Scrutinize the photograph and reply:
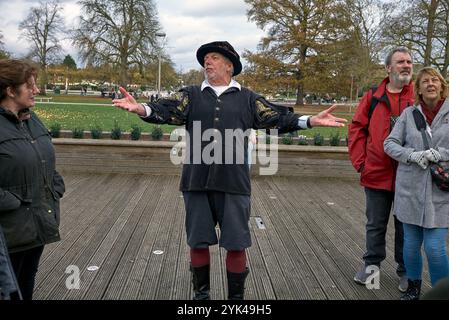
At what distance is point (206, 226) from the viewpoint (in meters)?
2.79

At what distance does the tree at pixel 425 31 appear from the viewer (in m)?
20.7

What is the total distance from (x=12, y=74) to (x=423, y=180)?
2708 mm

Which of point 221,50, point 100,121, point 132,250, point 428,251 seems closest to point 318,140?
point 132,250

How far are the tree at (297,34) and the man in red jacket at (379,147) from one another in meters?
28.2

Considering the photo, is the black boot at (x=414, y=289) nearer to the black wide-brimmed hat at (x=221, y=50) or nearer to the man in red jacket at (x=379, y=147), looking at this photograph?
the man in red jacket at (x=379, y=147)

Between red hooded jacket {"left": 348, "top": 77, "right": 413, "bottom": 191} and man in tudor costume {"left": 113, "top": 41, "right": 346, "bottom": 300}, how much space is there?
604 millimetres

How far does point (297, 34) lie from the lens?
3027 centimetres

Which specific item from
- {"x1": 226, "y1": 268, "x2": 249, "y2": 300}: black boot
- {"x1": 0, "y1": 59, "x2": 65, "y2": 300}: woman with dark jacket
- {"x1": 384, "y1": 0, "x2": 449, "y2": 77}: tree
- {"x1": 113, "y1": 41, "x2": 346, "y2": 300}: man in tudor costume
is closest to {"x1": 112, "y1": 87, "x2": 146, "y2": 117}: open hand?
{"x1": 113, "y1": 41, "x2": 346, "y2": 300}: man in tudor costume

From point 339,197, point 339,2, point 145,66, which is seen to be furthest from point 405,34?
point 145,66

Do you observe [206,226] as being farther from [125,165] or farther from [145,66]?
[145,66]

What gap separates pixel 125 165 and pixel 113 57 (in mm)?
32586

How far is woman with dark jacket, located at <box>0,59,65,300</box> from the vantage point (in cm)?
226

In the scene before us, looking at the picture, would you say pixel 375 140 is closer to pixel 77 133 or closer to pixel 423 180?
pixel 423 180

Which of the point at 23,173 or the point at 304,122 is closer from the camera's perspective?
the point at 23,173
